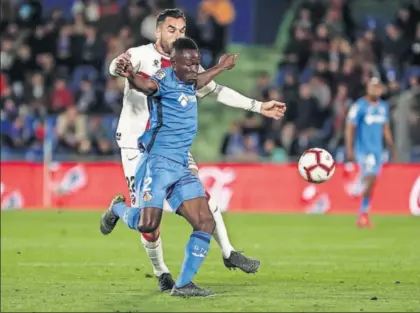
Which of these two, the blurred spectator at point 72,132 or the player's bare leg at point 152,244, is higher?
the player's bare leg at point 152,244

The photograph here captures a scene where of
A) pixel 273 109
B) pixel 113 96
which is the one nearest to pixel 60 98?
pixel 113 96

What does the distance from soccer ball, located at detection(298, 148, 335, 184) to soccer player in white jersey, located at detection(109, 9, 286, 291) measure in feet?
3.77

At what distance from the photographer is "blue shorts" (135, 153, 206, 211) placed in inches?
364

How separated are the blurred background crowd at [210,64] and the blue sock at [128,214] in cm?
1226

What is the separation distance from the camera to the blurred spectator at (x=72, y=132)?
22844 mm

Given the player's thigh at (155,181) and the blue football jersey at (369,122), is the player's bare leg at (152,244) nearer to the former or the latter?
the player's thigh at (155,181)

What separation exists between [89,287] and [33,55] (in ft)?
51.2

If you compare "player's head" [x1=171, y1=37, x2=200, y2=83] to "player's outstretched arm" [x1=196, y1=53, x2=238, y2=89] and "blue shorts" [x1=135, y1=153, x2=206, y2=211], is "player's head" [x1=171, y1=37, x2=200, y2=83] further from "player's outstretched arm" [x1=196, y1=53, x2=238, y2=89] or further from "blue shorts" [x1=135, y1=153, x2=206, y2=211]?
"blue shorts" [x1=135, y1=153, x2=206, y2=211]

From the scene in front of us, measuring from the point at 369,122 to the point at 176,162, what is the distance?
9.72m

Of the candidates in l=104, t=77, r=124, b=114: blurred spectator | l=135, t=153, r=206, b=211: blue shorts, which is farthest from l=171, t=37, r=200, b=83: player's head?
l=104, t=77, r=124, b=114: blurred spectator

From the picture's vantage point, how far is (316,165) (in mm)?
11352

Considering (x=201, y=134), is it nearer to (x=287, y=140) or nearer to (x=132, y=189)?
(x=287, y=140)

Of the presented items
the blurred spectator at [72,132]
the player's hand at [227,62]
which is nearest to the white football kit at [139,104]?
the player's hand at [227,62]

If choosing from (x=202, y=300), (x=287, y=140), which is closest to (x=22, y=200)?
(x=287, y=140)
